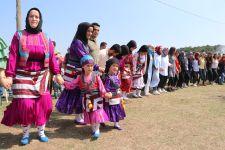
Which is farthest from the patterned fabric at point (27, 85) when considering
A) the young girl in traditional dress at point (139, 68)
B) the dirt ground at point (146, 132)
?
the young girl in traditional dress at point (139, 68)

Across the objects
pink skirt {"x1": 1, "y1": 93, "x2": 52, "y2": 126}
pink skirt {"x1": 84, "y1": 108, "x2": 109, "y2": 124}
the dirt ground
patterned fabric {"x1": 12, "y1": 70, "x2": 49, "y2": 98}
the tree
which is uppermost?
the tree

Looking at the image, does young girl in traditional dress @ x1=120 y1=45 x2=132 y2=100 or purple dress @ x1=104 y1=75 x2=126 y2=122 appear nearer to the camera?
purple dress @ x1=104 y1=75 x2=126 y2=122

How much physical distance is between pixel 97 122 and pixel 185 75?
975cm

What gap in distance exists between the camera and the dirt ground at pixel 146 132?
19.1 feet

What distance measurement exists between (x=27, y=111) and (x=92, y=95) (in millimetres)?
1212

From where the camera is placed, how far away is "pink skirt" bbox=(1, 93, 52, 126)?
5.33 metres

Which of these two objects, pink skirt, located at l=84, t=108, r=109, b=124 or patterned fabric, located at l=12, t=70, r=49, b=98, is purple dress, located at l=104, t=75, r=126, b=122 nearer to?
pink skirt, located at l=84, t=108, r=109, b=124

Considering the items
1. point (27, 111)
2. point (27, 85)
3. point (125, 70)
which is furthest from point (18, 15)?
point (27, 111)

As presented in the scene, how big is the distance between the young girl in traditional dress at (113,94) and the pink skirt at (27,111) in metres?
1.37

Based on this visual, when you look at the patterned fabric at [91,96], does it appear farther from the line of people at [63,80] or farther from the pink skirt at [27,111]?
the pink skirt at [27,111]

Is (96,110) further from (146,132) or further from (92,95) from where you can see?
(146,132)

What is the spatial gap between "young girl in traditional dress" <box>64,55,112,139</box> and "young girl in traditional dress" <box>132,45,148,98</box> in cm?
448

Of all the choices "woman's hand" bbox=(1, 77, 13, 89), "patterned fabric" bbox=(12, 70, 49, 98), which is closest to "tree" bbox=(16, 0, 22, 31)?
"patterned fabric" bbox=(12, 70, 49, 98)

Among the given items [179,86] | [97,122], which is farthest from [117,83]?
[179,86]
